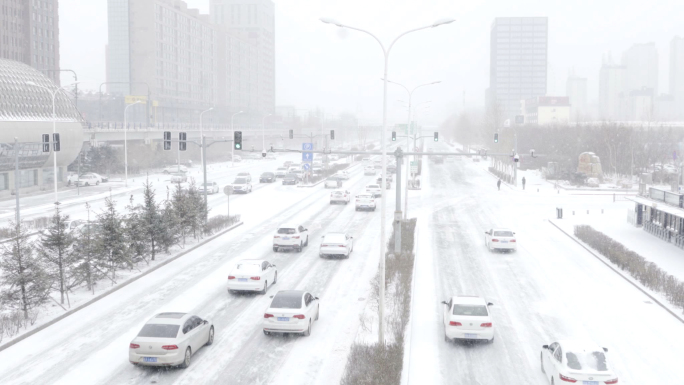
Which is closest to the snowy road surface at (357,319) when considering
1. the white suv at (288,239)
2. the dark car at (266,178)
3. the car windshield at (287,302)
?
the white suv at (288,239)

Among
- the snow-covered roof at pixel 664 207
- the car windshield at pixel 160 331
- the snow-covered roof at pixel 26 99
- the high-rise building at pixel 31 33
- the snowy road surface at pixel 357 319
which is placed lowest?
the snowy road surface at pixel 357 319

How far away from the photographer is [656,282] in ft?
81.8

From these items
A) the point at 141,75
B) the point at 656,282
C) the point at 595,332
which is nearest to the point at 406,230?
the point at 656,282

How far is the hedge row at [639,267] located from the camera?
77.0 feet

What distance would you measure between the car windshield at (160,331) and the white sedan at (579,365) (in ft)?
29.9

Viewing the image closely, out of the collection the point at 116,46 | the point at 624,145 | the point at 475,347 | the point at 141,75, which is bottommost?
the point at 475,347

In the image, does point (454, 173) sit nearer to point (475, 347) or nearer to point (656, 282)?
point (656, 282)

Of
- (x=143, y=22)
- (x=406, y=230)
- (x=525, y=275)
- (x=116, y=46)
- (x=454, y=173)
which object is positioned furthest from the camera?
(x=116, y=46)

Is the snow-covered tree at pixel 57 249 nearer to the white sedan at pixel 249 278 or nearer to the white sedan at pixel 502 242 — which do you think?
the white sedan at pixel 249 278

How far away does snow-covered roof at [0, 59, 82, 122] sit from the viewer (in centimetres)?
6612

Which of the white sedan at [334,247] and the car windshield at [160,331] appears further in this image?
the white sedan at [334,247]

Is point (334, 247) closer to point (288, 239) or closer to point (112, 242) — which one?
point (288, 239)

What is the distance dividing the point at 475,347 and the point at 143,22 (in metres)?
160

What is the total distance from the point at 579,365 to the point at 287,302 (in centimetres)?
837
